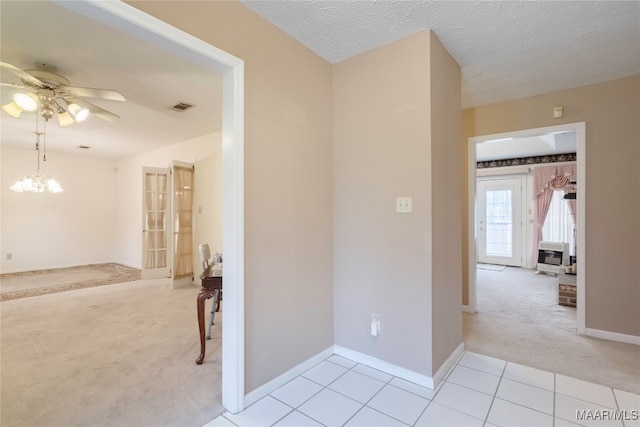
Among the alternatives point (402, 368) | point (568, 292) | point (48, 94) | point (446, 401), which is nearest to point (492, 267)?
point (568, 292)

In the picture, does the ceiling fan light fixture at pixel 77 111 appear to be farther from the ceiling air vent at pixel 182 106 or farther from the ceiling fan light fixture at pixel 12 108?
the ceiling air vent at pixel 182 106

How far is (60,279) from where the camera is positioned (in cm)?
549

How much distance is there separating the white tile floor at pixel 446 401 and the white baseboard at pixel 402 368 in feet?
0.14

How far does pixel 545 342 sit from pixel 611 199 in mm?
1563

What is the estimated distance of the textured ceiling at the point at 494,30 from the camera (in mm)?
1901

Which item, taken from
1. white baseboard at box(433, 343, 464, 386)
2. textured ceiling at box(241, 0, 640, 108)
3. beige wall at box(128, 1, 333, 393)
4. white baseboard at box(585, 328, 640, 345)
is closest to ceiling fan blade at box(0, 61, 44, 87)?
beige wall at box(128, 1, 333, 393)

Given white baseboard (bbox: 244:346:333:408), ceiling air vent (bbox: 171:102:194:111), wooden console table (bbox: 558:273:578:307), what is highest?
ceiling air vent (bbox: 171:102:194:111)

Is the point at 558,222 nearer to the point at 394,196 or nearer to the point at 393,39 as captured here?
the point at 394,196

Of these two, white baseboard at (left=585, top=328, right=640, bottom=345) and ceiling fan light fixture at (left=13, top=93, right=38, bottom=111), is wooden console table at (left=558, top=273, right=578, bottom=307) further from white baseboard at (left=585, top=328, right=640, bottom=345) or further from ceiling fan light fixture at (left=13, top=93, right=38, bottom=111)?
ceiling fan light fixture at (left=13, top=93, right=38, bottom=111)

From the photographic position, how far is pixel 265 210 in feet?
6.77

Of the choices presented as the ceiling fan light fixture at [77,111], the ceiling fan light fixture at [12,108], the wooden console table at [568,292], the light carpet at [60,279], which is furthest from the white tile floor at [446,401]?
the light carpet at [60,279]

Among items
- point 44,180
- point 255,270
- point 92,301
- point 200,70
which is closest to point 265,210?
point 255,270

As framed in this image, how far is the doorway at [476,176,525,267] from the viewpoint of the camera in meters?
6.80

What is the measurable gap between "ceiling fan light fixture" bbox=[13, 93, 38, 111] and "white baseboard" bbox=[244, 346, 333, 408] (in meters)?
3.02
